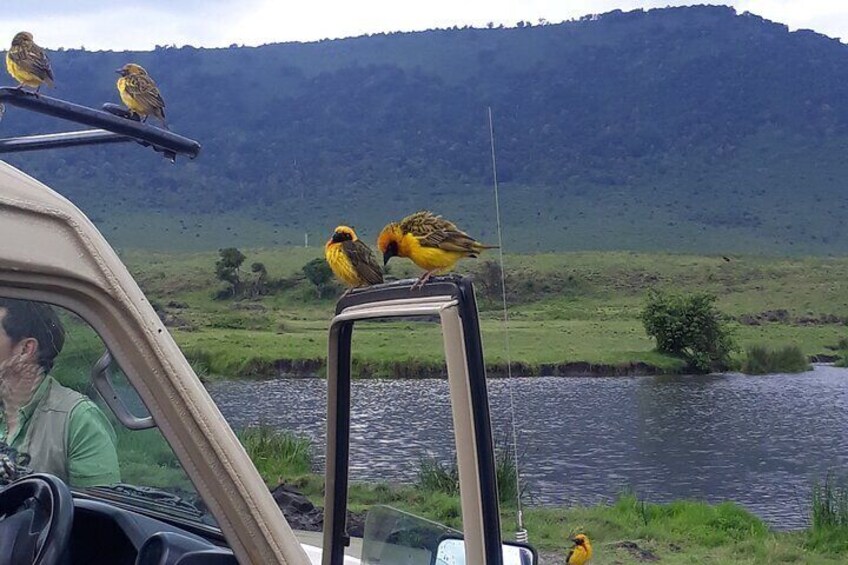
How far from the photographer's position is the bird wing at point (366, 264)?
7.68ft

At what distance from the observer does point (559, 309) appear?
4588 centimetres

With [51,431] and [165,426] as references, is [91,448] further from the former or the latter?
[165,426]

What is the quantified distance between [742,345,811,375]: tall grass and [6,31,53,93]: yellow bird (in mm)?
31144

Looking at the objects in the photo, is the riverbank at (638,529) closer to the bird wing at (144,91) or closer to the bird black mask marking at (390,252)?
the bird wing at (144,91)

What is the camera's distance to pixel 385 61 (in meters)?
118

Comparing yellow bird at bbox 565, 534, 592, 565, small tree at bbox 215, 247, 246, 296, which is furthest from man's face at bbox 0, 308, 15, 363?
small tree at bbox 215, 247, 246, 296

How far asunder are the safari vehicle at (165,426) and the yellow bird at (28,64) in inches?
37.7

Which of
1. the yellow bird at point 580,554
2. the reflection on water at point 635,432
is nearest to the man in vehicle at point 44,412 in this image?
the reflection on water at point 635,432

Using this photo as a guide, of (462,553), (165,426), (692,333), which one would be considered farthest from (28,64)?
(692,333)

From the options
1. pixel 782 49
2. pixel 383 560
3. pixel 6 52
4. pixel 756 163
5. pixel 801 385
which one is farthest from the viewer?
pixel 782 49

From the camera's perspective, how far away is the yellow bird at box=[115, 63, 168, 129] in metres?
3.10

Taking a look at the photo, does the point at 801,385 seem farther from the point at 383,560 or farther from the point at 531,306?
the point at 383,560

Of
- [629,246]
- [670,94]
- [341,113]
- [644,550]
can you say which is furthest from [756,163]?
[644,550]

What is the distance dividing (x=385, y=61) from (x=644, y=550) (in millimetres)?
112254
